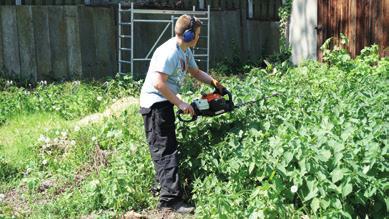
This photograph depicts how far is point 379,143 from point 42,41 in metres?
8.88

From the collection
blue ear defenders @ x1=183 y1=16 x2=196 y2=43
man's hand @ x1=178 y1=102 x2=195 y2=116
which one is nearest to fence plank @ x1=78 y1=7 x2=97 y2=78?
blue ear defenders @ x1=183 y1=16 x2=196 y2=43

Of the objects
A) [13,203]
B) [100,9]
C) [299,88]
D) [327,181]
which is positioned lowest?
[13,203]

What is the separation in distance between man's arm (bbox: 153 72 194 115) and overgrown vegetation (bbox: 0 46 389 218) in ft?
1.45

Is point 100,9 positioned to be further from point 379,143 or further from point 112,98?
point 379,143

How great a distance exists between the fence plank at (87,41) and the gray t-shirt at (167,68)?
7156 mm

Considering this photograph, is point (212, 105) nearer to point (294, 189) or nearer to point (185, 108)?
point (185, 108)

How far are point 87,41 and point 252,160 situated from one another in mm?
8334

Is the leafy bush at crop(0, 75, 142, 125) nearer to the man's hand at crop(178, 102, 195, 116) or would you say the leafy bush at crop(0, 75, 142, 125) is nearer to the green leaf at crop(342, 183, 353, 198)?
the man's hand at crop(178, 102, 195, 116)

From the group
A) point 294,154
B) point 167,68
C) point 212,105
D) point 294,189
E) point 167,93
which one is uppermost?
point 167,68

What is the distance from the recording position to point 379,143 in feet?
15.6

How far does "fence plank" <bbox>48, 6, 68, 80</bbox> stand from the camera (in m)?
12.5

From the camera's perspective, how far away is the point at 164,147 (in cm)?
571

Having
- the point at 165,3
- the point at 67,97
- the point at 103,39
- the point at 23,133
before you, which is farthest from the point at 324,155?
the point at 165,3

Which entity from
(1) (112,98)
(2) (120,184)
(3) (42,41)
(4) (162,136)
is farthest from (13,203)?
(3) (42,41)
